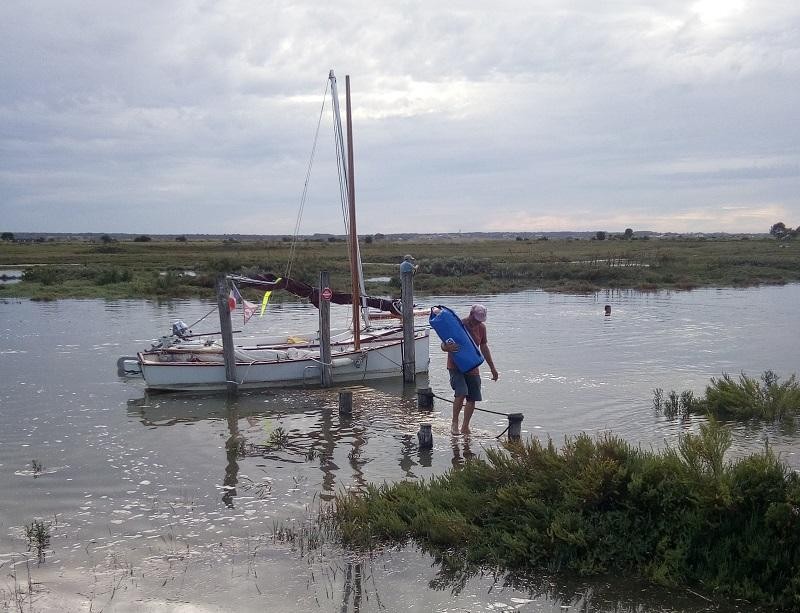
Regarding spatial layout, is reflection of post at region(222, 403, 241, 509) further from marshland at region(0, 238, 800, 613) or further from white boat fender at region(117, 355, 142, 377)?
white boat fender at region(117, 355, 142, 377)

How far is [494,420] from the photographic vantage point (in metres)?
12.9

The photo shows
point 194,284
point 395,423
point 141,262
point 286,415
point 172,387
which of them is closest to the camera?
point 395,423

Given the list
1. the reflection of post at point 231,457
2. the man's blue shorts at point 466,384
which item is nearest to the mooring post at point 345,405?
the reflection of post at point 231,457

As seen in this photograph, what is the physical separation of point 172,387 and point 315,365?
9.28ft

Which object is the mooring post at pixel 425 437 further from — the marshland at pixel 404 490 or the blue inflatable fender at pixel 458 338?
the blue inflatable fender at pixel 458 338

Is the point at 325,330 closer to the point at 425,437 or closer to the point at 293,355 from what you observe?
the point at 293,355

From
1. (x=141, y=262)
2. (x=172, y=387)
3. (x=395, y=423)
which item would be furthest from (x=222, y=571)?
(x=141, y=262)

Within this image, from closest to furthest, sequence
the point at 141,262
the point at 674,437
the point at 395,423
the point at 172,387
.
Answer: the point at 674,437 < the point at 395,423 < the point at 172,387 < the point at 141,262

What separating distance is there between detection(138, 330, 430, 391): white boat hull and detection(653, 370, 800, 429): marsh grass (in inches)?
222

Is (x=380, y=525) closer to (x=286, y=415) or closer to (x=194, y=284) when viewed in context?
(x=286, y=415)

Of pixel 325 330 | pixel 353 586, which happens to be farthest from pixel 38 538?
pixel 325 330

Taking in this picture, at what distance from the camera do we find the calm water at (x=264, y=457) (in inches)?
248

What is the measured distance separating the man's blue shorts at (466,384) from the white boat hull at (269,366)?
5.10m

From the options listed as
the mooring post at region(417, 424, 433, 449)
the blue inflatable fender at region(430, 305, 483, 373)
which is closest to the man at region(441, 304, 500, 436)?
the blue inflatable fender at region(430, 305, 483, 373)
